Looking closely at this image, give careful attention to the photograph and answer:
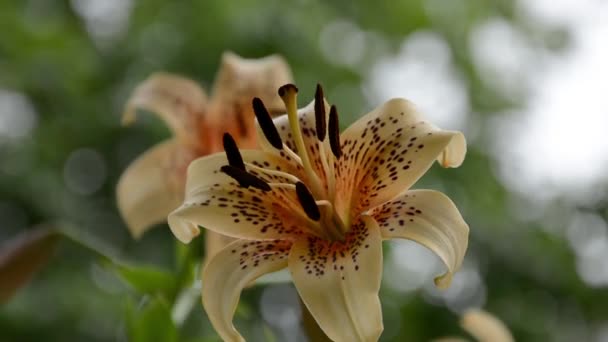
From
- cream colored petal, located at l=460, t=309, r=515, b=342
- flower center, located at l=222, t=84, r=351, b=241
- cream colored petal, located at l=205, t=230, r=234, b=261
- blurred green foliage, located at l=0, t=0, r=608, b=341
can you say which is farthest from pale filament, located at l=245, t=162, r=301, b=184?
blurred green foliage, located at l=0, t=0, r=608, b=341

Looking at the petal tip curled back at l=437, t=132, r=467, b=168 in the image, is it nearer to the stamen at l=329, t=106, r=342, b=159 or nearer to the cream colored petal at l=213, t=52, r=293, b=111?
the stamen at l=329, t=106, r=342, b=159

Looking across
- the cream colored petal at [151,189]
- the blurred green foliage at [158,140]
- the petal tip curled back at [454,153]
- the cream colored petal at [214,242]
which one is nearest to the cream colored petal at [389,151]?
the petal tip curled back at [454,153]

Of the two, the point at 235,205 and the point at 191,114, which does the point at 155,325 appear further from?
the point at 191,114

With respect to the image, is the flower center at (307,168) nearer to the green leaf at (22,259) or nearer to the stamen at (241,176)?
the stamen at (241,176)

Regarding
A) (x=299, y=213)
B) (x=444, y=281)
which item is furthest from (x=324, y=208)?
(x=444, y=281)

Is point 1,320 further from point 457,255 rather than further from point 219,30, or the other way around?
point 457,255

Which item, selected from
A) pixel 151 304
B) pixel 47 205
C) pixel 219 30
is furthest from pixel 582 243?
pixel 151 304
